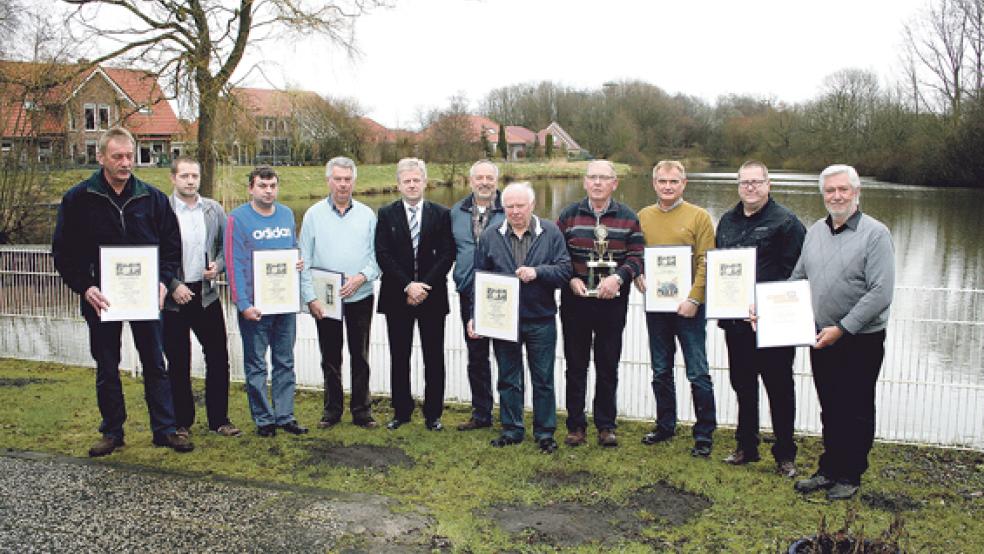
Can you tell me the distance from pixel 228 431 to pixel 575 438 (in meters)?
2.72

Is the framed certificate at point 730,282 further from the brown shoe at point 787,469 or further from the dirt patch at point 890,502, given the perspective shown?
the dirt patch at point 890,502

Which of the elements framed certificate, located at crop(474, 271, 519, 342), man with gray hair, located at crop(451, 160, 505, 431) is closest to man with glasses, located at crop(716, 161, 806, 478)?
framed certificate, located at crop(474, 271, 519, 342)

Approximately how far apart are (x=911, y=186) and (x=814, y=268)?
49413 millimetres

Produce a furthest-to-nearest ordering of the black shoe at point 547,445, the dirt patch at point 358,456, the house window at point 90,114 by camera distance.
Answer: the house window at point 90,114
the black shoe at point 547,445
the dirt patch at point 358,456

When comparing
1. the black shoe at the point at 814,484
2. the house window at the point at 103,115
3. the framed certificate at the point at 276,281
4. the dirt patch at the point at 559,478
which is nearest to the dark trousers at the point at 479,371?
the dirt patch at the point at 559,478

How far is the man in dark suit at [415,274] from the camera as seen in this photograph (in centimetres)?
622

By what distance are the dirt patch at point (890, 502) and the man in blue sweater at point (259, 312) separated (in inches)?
161

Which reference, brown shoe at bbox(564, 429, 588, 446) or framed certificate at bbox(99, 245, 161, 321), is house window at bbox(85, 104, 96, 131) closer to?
framed certificate at bbox(99, 245, 161, 321)

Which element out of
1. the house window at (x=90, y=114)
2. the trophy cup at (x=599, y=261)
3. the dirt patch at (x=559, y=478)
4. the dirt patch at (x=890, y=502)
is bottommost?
the dirt patch at (x=890, y=502)

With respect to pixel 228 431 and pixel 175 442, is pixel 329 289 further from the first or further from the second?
pixel 175 442

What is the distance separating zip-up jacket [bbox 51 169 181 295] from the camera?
5.38m

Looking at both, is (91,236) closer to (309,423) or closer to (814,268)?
(309,423)

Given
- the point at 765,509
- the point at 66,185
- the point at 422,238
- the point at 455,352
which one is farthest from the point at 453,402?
the point at 66,185

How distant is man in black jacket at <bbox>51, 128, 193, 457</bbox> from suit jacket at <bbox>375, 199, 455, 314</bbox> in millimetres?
1535
